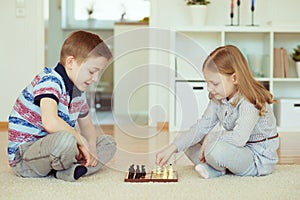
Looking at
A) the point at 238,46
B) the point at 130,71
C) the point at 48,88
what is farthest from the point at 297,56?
the point at 48,88

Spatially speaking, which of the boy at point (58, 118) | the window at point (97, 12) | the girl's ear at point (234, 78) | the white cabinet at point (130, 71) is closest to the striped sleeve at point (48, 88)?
→ the boy at point (58, 118)

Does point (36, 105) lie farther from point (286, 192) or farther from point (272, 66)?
point (272, 66)

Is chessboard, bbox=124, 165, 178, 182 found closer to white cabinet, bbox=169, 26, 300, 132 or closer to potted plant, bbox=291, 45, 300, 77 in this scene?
white cabinet, bbox=169, 26, 300, 132

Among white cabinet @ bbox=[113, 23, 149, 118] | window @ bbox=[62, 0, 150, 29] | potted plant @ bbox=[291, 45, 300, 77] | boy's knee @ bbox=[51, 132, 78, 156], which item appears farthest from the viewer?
window @ bbox=[62, 0, 150, 29]

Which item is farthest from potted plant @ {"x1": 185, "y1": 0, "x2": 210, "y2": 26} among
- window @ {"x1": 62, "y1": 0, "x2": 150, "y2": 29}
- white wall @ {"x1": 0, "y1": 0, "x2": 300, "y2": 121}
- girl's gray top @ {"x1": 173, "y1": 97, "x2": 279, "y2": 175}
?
window @ {"x1": 62, "y1": 0, "x2": 150, "y2": 29}

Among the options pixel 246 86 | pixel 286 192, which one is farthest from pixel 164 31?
pixel 286 192

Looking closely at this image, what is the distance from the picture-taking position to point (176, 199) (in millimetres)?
1583

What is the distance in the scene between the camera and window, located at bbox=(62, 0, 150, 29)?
578 cm

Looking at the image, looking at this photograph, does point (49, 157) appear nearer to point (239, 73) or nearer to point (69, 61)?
point (69, 61)

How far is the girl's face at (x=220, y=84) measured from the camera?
75.9 inches

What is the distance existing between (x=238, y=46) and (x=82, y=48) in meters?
2.15

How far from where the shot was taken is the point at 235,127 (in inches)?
74.1

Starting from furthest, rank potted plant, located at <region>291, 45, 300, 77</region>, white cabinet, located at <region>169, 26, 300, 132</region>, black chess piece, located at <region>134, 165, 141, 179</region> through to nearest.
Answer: potted plant, located at <region>291, 45, 300, 77</region>
white cabinet, located at <region>169, 26, 300, 132</region>
black chess piece, located at <region>134, 165, 141, 179</region>

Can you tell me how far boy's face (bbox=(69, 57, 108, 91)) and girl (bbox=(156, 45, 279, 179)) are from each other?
1.16 ft
